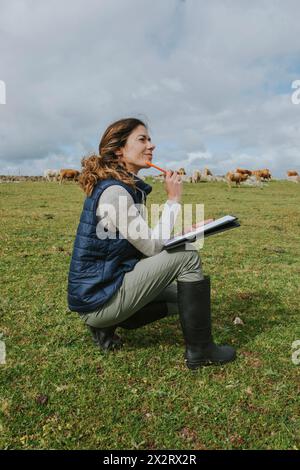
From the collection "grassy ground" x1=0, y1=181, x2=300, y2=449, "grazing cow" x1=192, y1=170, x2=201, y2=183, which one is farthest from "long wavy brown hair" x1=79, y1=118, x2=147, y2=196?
"grazing cow" x1=192, y1=170, x2=201, y2=183

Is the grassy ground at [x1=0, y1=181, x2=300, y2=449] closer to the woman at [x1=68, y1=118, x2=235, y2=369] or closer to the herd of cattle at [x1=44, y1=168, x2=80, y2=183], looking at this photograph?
the woman at [x1=68, y1=118, x2=235, y2=369]

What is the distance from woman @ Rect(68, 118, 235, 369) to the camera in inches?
156

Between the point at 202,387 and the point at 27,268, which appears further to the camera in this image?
the point at 27,268

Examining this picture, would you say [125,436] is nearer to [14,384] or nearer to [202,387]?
[202,387]

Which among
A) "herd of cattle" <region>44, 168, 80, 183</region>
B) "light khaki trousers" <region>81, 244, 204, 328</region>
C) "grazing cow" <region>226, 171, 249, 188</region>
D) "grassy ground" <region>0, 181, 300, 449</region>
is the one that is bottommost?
"grassy ground" <region>0, 181, 300, 449</region>

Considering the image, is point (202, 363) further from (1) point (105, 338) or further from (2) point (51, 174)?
(2) point (51, 174)

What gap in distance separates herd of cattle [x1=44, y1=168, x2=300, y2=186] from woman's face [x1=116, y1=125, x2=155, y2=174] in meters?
34.2

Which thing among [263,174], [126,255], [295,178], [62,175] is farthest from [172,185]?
[295,178]

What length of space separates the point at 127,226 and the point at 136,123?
1.14 m

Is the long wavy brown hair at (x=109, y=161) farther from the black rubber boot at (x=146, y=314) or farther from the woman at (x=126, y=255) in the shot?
the black rubber boot at (x=146, y=314)

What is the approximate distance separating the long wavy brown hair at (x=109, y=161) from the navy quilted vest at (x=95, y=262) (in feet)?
0.23

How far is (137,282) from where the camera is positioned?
4035mm

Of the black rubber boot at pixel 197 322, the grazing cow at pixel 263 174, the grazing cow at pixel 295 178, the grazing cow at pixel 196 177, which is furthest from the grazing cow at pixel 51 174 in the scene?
the black rubber boot at pixel 197 322
